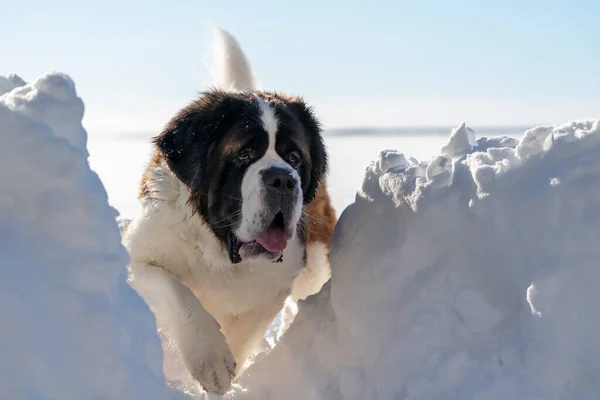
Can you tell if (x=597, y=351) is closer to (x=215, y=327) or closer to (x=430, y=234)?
(x=430, y=234)

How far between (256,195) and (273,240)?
210mm

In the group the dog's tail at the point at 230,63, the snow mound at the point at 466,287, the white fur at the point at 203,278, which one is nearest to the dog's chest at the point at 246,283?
the white fur at the point at 203,278

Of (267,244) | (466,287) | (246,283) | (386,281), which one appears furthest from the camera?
(246,283)

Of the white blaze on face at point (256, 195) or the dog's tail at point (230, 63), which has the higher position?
the dog's tail at point (230, 63)

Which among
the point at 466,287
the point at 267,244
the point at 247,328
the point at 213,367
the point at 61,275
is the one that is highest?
the point at 61,275

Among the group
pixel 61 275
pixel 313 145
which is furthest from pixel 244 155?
pixel 61 275

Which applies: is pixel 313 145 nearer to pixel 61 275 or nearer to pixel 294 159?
pixel 294 159

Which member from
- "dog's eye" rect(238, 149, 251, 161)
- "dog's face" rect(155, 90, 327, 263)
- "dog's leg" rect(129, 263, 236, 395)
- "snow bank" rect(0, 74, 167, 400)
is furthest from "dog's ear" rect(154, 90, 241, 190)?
"snow bank" rect(0, 74, 167, 400)

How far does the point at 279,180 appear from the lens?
109 inches

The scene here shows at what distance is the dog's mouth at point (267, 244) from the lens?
114 inches

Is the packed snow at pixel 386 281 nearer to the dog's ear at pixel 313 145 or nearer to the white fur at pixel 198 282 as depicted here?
the white fur at pixel 198 282

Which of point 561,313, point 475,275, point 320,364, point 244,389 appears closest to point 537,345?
point 561,313

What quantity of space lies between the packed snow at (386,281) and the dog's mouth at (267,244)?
0.71 feet

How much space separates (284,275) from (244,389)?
0.65 m
